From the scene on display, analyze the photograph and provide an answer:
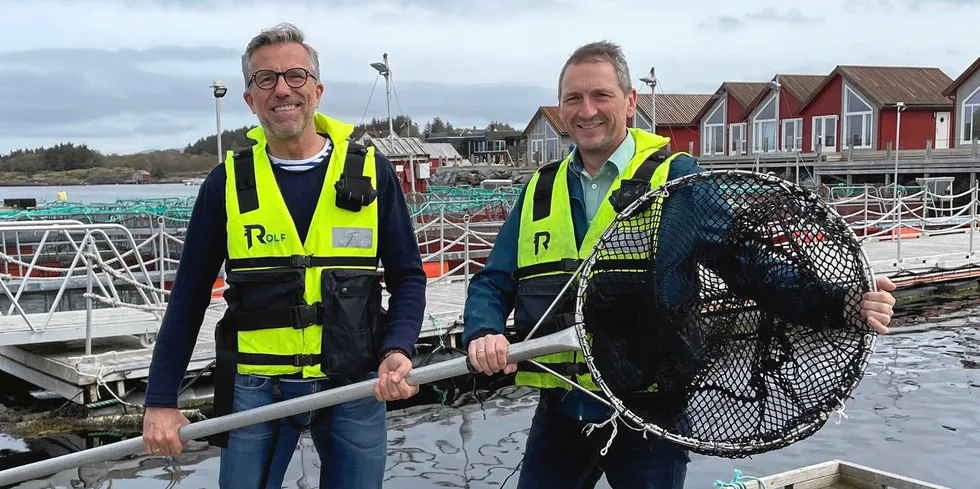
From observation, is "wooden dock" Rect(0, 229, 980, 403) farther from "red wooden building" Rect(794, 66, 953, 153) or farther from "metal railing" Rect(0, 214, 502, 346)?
"red wooden building" Rect(794, 66, 953, 153)

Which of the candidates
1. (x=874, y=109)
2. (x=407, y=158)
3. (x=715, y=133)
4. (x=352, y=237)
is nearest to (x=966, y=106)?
(x=874, y=109)

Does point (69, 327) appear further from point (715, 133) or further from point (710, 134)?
point (710, 134)

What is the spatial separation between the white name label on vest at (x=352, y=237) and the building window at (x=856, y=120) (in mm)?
42998

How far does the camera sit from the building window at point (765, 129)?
46156mm

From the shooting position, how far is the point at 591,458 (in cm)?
306

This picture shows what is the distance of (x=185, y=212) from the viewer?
→ 1914cm

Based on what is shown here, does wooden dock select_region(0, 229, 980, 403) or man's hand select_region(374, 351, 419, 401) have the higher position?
man's hand select_region(374, 351, 419, 401)

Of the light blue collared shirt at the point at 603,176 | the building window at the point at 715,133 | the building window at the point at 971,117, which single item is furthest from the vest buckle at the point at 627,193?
the building window at the point at 715,133

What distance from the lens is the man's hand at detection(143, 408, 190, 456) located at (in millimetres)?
3088

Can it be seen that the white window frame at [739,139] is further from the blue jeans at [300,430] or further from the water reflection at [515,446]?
the blue jeans at [300,430]

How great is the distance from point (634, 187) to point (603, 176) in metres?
0.23

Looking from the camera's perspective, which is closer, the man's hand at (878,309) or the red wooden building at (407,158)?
the man's hand at (878,309)

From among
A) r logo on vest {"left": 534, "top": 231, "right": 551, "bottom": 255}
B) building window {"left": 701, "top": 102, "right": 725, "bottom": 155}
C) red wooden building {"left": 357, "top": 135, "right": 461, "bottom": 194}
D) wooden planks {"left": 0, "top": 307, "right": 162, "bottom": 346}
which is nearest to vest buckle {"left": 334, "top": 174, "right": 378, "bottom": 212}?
r logo on vest {"left": 534, "top": 231, "right": 551, "bottom": 255}

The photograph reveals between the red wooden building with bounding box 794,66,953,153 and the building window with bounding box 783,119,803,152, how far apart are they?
1.07ft
